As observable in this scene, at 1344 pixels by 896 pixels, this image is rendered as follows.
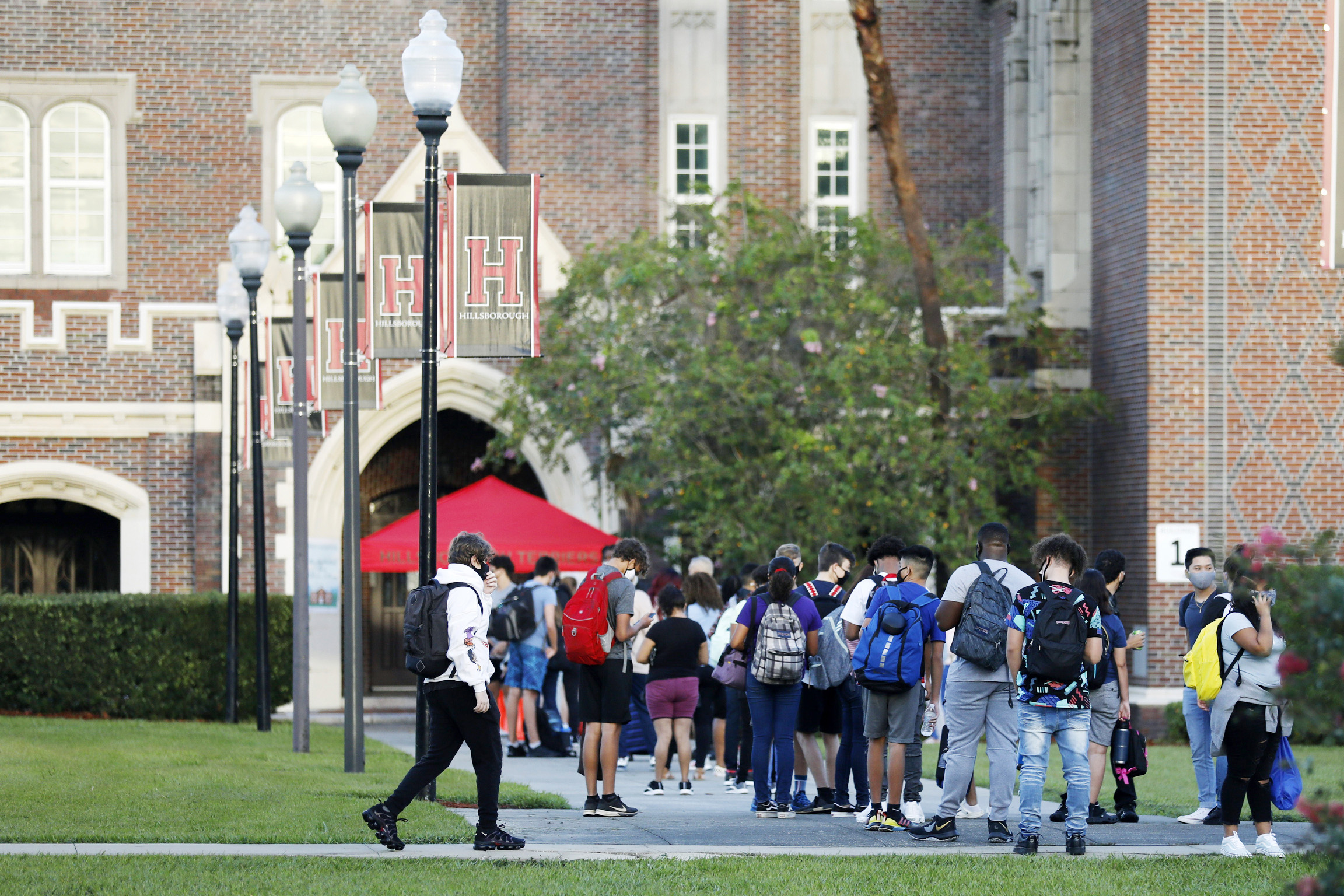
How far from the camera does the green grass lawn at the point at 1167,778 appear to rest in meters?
11.8

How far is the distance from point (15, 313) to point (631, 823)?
14.7 metres

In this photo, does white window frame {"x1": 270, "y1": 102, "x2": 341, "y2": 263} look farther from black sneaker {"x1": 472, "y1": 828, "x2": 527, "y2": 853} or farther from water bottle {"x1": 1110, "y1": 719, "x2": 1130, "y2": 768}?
black sneaker {"x1": 472, "y1": 828, "x2": 527, "y2": 853}

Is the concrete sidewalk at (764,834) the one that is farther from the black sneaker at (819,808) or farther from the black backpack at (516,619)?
the black backpack at (516,619)

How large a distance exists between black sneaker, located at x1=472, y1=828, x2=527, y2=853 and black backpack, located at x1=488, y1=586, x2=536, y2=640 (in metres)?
6.83

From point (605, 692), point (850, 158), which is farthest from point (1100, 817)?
point (850, 158)

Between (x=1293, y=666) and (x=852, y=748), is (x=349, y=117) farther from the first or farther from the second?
(x=1293, y=666)

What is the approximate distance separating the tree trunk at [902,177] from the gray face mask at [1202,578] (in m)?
7.92

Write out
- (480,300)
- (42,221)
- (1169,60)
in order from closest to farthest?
1. (480,300)
2. (1169,60)
3. (42,221)

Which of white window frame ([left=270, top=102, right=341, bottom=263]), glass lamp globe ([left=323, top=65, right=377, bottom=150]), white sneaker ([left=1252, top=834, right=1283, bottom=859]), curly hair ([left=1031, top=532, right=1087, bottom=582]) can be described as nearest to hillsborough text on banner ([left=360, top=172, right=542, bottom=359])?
glass lamp globe ([left=323, top=65, right=377, bottom=150])

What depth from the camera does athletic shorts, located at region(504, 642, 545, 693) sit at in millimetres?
15906

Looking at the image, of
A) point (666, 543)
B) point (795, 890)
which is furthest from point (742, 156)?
point (795, 890)

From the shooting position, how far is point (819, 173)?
24484 millimetres

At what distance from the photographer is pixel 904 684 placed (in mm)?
9883

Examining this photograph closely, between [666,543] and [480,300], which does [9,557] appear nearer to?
[666,543]
